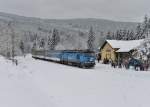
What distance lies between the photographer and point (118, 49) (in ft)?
202

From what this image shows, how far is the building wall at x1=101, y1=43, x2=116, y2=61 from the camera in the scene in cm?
6242

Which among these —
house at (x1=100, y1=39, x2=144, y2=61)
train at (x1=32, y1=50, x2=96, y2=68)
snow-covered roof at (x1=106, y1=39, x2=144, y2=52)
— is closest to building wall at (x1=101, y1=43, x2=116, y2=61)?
house at (x1=100, y1=39, x2=144, y2=61)

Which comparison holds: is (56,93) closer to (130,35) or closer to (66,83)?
(66,83)

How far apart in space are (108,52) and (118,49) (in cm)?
377

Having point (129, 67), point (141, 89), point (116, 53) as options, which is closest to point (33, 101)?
point (141, 89)

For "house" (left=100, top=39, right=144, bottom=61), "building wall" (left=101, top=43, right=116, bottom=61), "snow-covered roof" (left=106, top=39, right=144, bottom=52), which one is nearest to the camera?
"house" (left=100, top=39, right=144, bottom=61)

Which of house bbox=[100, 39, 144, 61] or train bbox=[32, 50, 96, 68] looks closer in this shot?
train bbox=[32, 50, 96, 68]

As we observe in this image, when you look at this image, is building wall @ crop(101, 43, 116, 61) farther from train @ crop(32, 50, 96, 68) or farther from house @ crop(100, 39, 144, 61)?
train @ crop(32, 50, 96, 68)

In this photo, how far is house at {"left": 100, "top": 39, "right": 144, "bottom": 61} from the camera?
188ft

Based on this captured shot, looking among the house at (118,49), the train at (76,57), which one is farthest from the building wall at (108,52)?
the train at (76,57)

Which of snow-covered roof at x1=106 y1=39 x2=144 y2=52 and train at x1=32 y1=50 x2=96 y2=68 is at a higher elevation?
snow-covered roof at x1=106 y1=39 x2=144 y2=52

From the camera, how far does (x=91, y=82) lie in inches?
1026

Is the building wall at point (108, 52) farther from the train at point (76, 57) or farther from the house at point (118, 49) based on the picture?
the train at point (76, 57)

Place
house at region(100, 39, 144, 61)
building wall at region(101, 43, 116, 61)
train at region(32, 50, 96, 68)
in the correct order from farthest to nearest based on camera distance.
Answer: building wall at region(101, 43, 116, 61)
house at region(100, 39, 144, 61)
train at region(32, 50, 96, 68)
